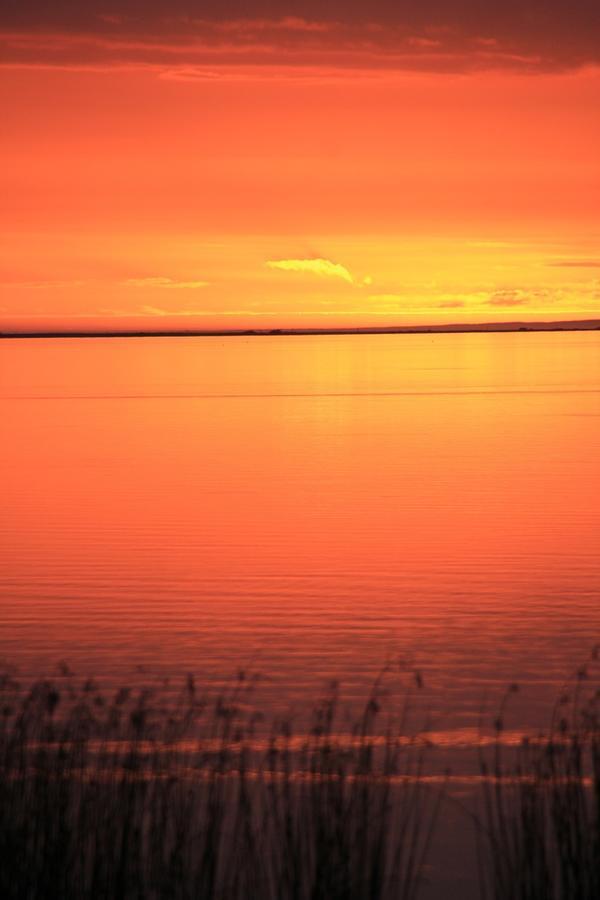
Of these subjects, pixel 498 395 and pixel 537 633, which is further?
pixel 498 395

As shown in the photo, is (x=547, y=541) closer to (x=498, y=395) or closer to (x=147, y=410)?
(x=147, y=410)

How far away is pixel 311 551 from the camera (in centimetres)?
2308

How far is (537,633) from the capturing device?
16578 mm

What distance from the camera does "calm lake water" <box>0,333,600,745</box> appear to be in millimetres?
15383

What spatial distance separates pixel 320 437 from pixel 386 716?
106 ft

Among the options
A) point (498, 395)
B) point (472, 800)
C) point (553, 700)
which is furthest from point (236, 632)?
point (498, 395)

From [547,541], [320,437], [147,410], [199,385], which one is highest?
[199,385]

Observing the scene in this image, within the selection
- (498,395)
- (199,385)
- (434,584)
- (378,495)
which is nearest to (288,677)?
(434,584)

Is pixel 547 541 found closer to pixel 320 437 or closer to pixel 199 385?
pixel 320 437

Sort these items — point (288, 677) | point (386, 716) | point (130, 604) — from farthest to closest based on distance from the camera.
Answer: point (130, 604) < point (288, 677) < point (386, 716)

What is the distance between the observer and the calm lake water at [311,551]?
50.5ft

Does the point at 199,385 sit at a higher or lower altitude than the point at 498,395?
higher

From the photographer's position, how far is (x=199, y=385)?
8325cm

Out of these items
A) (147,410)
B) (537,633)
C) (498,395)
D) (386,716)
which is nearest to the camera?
(386,716)
